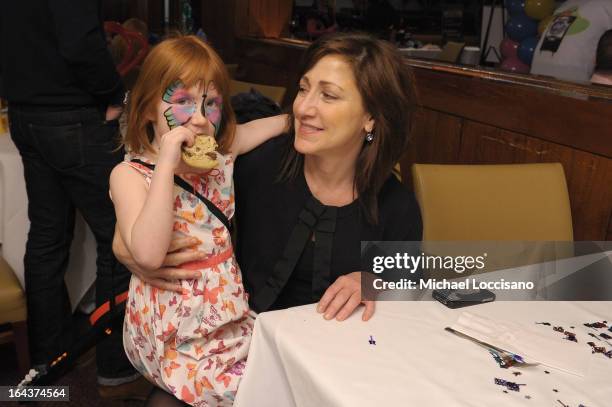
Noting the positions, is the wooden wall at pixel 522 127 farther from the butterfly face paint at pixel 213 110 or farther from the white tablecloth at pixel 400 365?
the white tablecloth at pixel 400 365

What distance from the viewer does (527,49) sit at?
3.78m

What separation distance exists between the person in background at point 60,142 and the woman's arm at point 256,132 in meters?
0.59

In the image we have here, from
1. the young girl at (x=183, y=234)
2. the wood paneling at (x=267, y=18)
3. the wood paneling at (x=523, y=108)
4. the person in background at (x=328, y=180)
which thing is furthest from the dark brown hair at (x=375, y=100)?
the wood paneling at (x=267, y=18)

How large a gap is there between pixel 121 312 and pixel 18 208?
3.29 feet

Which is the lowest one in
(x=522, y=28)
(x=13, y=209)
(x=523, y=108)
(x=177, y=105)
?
(x=13, y=209)

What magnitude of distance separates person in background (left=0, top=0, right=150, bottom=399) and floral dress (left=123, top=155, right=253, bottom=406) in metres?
0.54

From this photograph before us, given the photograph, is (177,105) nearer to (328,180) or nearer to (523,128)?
(328,180)

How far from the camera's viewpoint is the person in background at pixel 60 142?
2.05 m

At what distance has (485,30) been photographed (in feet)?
18.2

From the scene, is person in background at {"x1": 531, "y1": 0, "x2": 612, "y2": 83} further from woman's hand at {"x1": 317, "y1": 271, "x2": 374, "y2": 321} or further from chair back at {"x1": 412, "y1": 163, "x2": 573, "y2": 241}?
woman's hand at {"x1": 317, "y1": 271, "x2": 374, "y2": 321}

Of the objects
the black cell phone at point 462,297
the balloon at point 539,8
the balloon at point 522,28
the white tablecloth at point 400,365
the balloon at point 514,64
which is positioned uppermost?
the balloon at point 539,8

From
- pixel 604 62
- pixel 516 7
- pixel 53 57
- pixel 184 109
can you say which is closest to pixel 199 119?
pixel 184 109

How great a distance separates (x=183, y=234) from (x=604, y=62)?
188 centimetres

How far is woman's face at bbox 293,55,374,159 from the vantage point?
1531 mm
